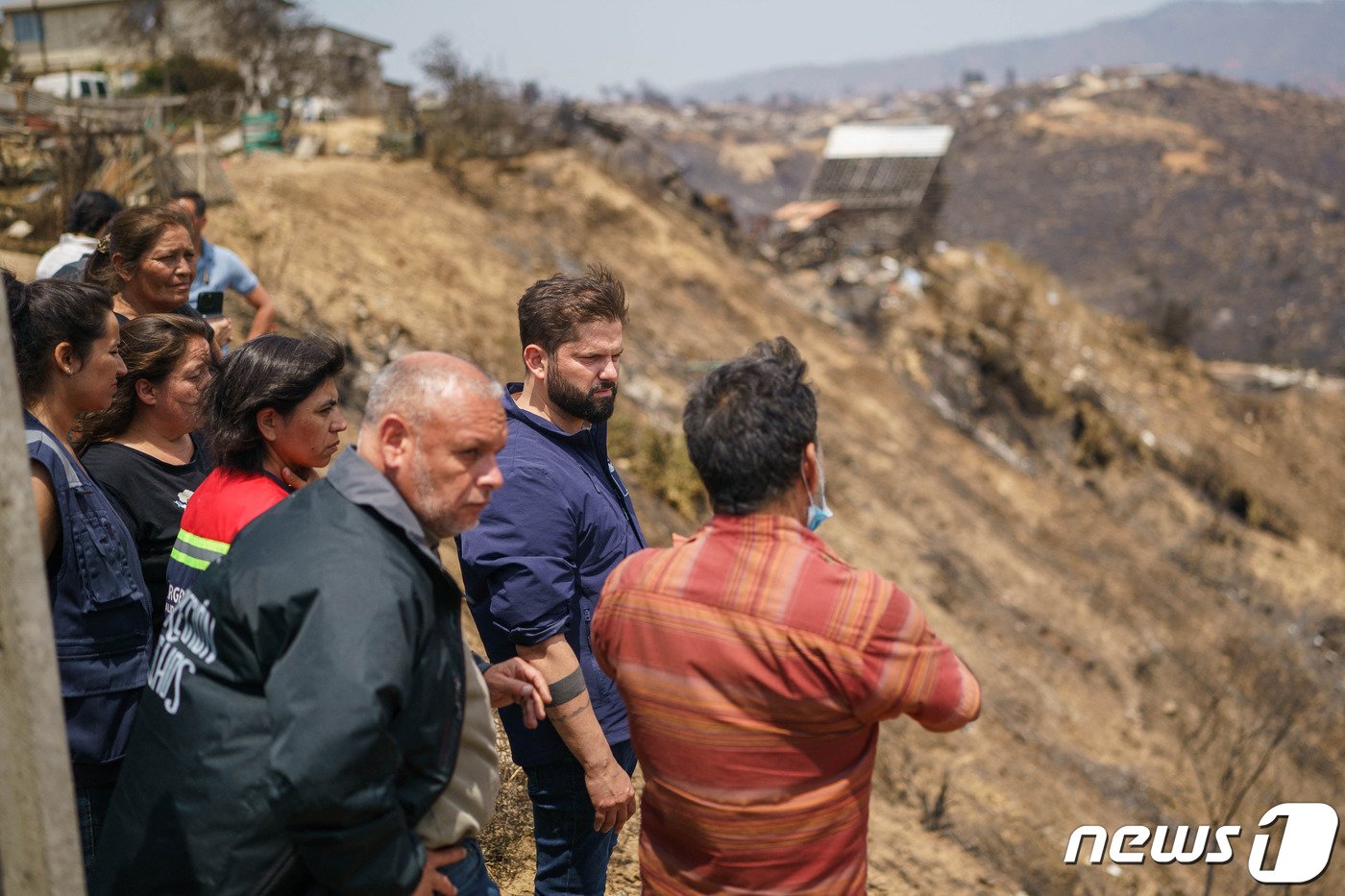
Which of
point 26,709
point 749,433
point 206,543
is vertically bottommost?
point 206,543

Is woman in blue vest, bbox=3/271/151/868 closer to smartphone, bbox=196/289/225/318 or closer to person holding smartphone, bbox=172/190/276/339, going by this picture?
smartphone, bbox=196/289/225/318

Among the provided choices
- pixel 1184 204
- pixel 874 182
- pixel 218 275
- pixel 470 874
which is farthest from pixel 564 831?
pixel 1184 204

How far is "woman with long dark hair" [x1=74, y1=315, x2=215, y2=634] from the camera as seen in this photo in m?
2.69

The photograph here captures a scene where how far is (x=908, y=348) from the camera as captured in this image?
19094mm

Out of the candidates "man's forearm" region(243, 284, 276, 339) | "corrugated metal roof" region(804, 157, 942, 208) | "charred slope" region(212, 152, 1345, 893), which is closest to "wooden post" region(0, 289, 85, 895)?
"charred slope" region(212, 152, 1345, 893)

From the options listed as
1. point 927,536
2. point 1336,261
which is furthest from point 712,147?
point 927,536

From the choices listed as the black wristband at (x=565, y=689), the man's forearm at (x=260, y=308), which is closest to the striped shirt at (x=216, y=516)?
the black wristband at (x=565, y=689)

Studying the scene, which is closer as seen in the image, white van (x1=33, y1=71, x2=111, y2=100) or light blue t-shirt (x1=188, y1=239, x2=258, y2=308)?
light blue t-shirt (x1=188, y1=239, x2=258, y2=308)

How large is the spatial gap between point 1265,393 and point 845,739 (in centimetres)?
2798

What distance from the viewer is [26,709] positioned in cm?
153

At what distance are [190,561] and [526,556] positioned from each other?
2.44 feet

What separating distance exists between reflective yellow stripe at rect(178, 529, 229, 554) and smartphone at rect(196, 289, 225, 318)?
258 cm

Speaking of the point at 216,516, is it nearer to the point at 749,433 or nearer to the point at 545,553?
the point at 545,553

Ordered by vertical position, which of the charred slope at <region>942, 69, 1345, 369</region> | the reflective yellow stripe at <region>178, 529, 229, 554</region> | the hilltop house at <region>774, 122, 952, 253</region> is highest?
the reflective yellow stripe at <region>178, 529, 229, 554</region>
